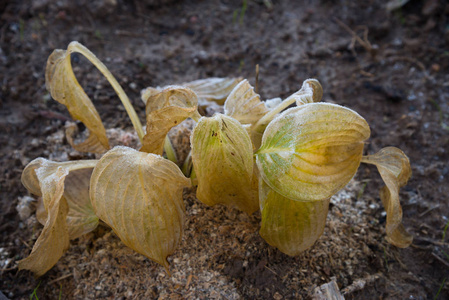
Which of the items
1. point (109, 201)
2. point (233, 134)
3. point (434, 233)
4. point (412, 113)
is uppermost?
point (233, 134)

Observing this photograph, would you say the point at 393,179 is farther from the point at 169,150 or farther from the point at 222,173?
the point at 169,150

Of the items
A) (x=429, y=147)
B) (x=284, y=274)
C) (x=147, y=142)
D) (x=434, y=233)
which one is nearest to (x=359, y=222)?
(x=434, y=233)

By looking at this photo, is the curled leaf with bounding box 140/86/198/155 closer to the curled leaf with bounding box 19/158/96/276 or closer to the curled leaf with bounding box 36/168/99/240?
the curled leaf with bounding box 19/158/96/276

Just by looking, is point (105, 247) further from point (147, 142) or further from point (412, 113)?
point (412, 113)

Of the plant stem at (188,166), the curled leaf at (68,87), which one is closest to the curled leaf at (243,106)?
the plant stem at (188,166)

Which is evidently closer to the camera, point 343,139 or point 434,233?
point 343,139

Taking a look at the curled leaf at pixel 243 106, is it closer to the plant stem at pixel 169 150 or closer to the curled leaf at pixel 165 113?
the curled leaf at pixel 165 113
